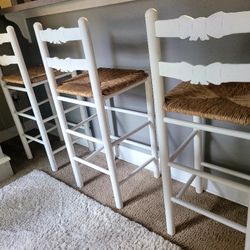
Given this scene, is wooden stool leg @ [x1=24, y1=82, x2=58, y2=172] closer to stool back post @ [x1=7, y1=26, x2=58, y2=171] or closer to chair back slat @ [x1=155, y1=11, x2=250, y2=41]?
stool back post @ [x1=7, y1=26, x2=58, y2=171]

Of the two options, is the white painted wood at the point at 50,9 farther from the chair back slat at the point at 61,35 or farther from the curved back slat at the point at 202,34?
the curved back slat at the point at 202,34

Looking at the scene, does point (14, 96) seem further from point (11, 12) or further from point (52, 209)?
point (52, 209)

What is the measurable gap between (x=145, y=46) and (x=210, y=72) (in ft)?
1.96

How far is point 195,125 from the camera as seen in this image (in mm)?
854

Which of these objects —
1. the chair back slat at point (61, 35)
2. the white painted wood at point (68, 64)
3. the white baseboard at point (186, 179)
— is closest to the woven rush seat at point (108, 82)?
the white painted wood at point (68, 64)

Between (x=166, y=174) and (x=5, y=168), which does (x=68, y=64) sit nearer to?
(x=166, y=174)

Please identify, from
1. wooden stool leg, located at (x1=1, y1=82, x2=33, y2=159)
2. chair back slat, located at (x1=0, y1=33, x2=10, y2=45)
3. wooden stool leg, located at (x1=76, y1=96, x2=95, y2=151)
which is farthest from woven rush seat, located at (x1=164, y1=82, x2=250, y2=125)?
wooden stool leg, located at (x1=1, y1=82, x2=33, y2=159)

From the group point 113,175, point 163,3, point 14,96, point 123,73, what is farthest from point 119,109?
point 14,96

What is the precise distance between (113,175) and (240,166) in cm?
58

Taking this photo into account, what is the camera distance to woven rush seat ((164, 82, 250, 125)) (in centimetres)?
76

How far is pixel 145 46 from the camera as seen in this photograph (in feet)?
4.14

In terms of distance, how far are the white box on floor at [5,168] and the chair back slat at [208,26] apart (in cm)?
130

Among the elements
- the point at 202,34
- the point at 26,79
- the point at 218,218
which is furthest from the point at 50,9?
the point at 218,218

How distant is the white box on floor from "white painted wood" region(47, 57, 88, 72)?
0.76 metres
